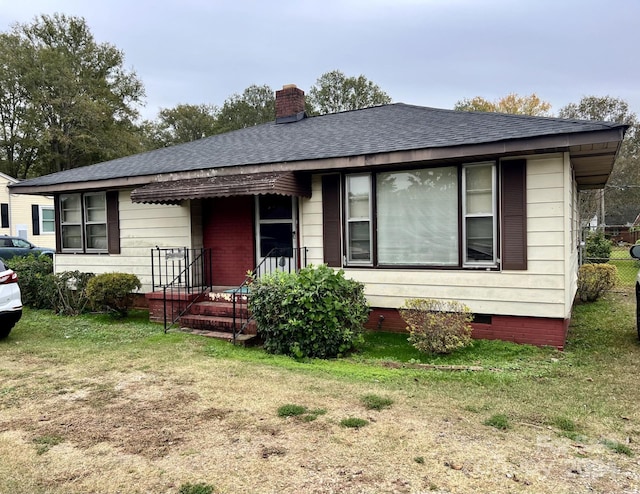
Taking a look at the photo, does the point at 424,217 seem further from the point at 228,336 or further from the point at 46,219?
the point at 46,219

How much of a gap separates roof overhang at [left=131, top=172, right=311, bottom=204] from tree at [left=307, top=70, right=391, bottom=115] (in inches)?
1272

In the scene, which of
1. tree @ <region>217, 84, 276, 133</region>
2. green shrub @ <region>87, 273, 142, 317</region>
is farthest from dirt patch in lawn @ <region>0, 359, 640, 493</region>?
tree @ <region>217, 84, 276, 133</region>

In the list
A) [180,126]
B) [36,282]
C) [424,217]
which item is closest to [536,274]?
[424,217]

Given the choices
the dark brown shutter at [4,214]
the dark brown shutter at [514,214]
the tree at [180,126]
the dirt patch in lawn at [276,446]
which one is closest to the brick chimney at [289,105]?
the dark brown shutter at [514,214]

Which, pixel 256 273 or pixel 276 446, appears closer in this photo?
pixel 276 446

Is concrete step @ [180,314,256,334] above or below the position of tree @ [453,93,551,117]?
below

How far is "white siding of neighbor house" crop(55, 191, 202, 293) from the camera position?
9.18m

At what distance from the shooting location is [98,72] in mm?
33188

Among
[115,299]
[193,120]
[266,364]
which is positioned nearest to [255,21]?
[115,299]

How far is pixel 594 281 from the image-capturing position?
33.7 ft

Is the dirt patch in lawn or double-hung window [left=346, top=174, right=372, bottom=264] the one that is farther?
double-hung window [left=346, top=174, right=372, bottom=264]

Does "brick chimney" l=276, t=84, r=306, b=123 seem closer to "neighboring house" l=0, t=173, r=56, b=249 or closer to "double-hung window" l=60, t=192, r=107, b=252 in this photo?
"double-hung window" l=60, t=192, r=107, b=252

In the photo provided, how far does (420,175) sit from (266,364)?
363cm

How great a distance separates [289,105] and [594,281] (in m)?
8.39
